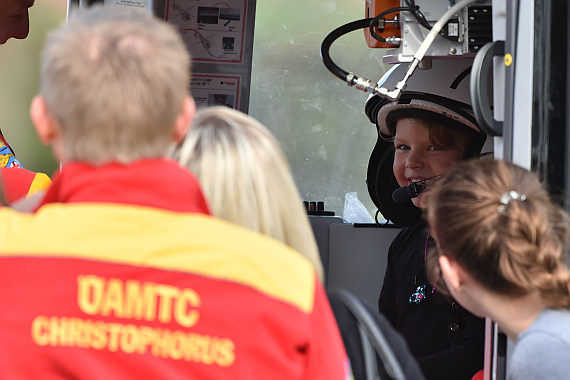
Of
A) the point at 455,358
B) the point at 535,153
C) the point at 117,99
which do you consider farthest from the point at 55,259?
the point at 455,358

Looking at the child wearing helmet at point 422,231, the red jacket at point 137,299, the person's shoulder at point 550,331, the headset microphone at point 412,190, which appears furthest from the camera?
the headset microphone at point 412,190

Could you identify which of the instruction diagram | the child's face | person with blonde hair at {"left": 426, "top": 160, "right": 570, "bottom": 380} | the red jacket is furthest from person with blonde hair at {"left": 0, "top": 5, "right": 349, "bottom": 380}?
the instruction diagram

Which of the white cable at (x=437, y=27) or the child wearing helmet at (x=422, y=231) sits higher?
the white cable at (x=437, y=27)

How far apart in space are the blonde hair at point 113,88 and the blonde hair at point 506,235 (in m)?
0.82

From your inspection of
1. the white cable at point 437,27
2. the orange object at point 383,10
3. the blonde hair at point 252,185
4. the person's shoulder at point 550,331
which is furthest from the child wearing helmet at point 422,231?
the blonde hair at point 252,185

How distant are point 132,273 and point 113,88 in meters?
0.27

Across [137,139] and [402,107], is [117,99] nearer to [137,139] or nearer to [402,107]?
[137,139]

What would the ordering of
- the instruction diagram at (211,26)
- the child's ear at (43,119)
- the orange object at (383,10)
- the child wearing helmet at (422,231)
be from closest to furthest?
the child's ear at (43,119) < the child wearing helmet at (422,231) < the orange object at (383,10) < the instruction diagram at (211,26)

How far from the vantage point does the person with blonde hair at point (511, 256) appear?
1.76 m

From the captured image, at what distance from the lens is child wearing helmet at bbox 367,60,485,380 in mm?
2619

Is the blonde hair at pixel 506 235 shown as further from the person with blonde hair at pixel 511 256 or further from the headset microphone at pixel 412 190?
the headset microphone at pixel 412 190

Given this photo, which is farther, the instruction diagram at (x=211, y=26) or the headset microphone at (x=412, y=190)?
the instruction diagram at (x=211, y=26)

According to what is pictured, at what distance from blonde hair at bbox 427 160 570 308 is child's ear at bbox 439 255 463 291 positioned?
2 cm

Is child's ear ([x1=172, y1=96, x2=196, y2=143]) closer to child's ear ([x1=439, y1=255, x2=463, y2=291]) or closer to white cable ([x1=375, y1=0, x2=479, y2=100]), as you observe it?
child's ear ([x1=439, y1=255, x2=463, y2=291])
